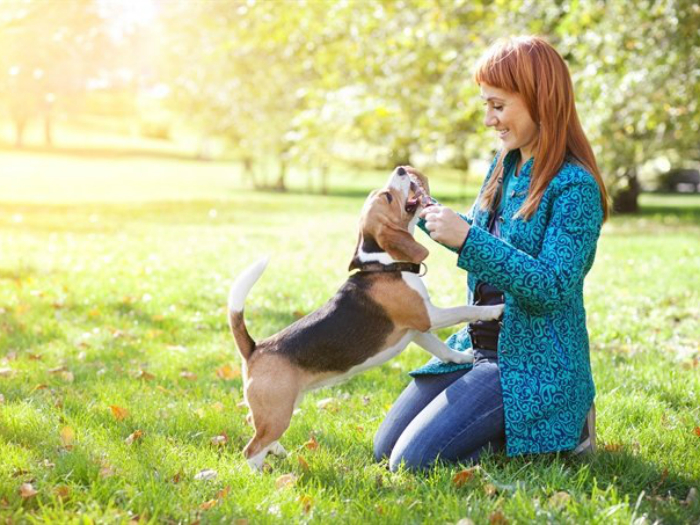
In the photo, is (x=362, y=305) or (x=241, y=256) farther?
(x=241, y=256)

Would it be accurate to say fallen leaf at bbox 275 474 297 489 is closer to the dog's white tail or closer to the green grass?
the green grass

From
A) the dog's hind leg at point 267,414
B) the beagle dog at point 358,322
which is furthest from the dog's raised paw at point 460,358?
the dog's hind leg at point 267,414

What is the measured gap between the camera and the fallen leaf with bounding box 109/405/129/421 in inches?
191

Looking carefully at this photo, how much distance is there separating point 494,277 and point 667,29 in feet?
27.4

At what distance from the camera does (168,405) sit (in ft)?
16.9

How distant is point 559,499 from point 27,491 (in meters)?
2.29

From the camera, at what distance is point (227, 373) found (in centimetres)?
598

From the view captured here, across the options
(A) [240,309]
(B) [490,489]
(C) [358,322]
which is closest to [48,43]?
(A) [240,309]

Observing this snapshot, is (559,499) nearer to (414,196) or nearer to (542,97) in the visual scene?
(414,196)

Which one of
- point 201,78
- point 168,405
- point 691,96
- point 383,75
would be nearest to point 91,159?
point 201,78

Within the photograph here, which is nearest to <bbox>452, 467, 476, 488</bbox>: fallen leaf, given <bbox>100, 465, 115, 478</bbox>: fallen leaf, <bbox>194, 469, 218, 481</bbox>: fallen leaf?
<bbox>194, 469, 218, 481</bbox>: fallen leaf

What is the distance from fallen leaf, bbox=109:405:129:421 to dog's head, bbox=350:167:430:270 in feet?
5.76

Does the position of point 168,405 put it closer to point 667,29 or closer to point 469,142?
point 667,29

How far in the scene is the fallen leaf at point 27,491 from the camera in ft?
11.6
